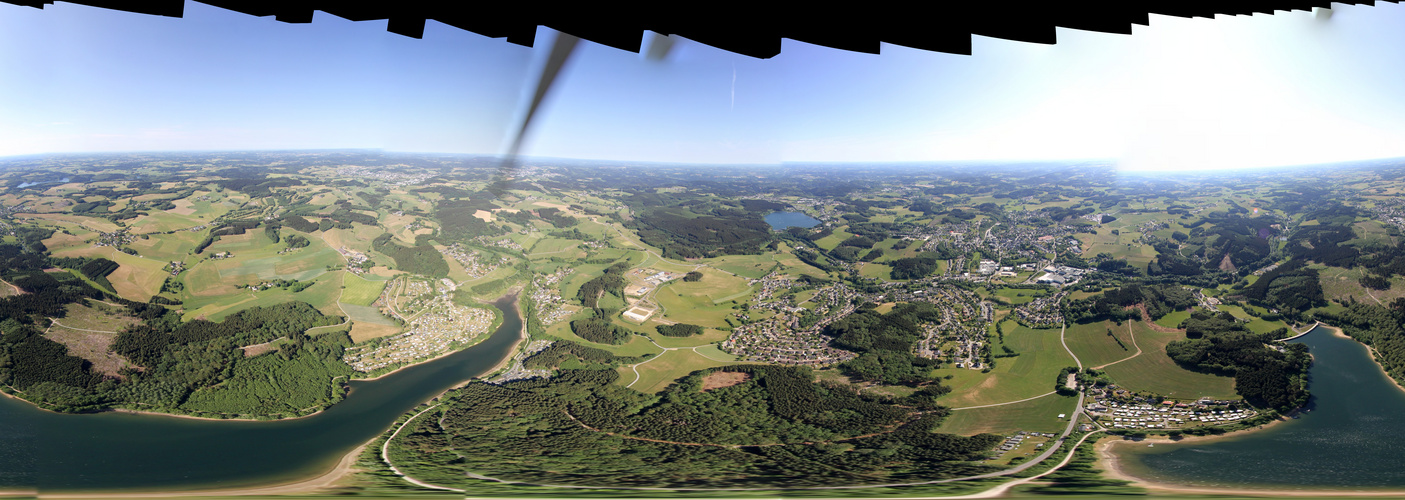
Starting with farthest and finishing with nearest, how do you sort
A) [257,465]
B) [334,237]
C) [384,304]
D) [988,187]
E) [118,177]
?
[988,187]
[118,177]
[334,237]
[384,304]
[257,465]

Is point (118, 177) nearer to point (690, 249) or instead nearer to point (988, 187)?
point (690, 249)

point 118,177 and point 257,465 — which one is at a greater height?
point 118,177

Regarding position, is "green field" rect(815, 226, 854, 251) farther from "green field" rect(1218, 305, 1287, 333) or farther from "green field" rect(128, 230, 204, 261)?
"green field" rect(128, 230, 204, 261)

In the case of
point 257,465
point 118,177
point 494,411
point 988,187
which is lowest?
point 257,465

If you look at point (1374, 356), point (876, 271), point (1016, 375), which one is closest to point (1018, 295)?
point (876, 271)

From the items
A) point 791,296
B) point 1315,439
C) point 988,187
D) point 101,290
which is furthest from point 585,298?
point 988,187

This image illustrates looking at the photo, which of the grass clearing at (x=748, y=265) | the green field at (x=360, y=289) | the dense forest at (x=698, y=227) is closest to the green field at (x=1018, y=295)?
the grass clearing at (x=748, y=265)
